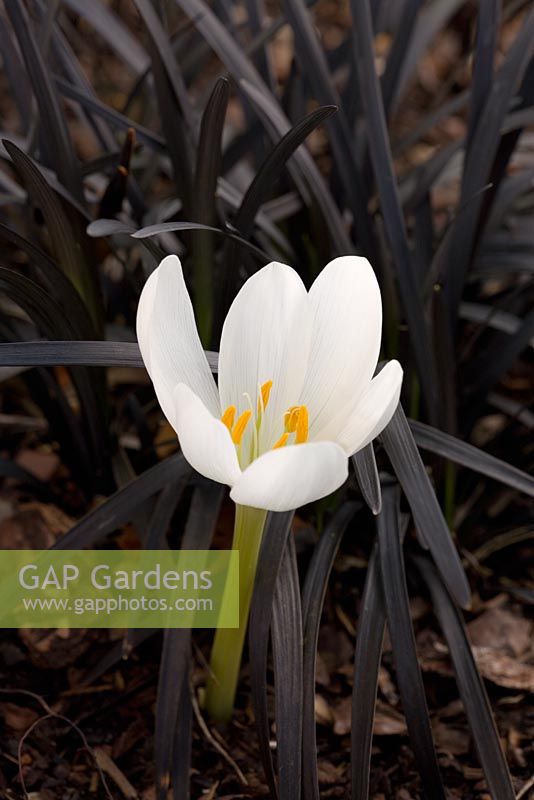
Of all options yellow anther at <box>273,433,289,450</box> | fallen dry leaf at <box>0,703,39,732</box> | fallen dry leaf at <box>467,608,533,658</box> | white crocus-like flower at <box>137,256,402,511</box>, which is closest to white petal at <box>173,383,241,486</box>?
white crocus-like flower at <box>137,256,402,511</box>

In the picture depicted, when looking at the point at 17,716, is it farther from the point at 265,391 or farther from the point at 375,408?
the point at 375,408

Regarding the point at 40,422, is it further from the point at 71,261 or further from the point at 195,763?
the point at 195,763

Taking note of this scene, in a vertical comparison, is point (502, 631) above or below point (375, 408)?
above

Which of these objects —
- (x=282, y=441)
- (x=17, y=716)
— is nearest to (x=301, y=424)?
(x=282, y=441)

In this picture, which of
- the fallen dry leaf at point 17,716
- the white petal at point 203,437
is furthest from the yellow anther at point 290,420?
the fallen dry leaf at point 17,716

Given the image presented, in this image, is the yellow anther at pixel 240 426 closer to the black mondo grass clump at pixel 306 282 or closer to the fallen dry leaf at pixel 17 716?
the black mondo grass clump at pixel 306 282

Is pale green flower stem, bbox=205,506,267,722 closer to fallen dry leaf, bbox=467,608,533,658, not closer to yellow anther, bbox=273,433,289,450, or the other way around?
yellow anther, bbox=273,433,289,450
